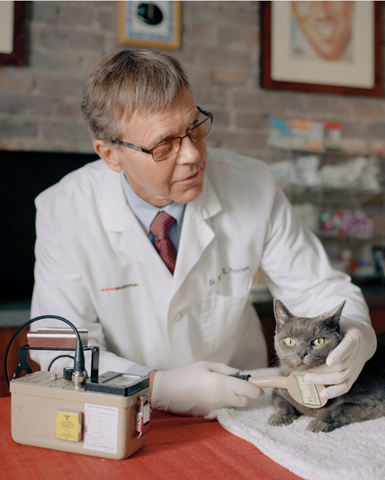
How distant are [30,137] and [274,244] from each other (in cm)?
142

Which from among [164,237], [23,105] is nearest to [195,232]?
[164,237]

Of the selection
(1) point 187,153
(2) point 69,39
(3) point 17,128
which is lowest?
(1) point 187,153

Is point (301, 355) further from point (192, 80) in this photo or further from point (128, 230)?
point (192, 80)

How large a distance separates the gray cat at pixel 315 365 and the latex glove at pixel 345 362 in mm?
22

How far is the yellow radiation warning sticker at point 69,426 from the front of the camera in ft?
2.47

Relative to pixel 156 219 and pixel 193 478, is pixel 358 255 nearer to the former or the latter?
pixel 156 219

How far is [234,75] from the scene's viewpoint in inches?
95.8

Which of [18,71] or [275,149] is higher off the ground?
[18,71]

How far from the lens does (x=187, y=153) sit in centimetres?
110

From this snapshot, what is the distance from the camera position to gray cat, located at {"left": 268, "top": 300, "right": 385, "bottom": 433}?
94 cm

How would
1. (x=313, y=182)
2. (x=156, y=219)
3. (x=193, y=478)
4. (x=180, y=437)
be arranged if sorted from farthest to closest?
(x=313, y=182) → (x=156, y=219) → (x=180, y=437) → (x=193, y=478)

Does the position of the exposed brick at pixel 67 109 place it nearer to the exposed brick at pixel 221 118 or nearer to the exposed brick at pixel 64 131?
the exposed brick at pixel 64 131

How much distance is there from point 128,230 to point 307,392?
64 centimetres

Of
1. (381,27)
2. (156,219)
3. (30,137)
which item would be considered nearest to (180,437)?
(156,219)
